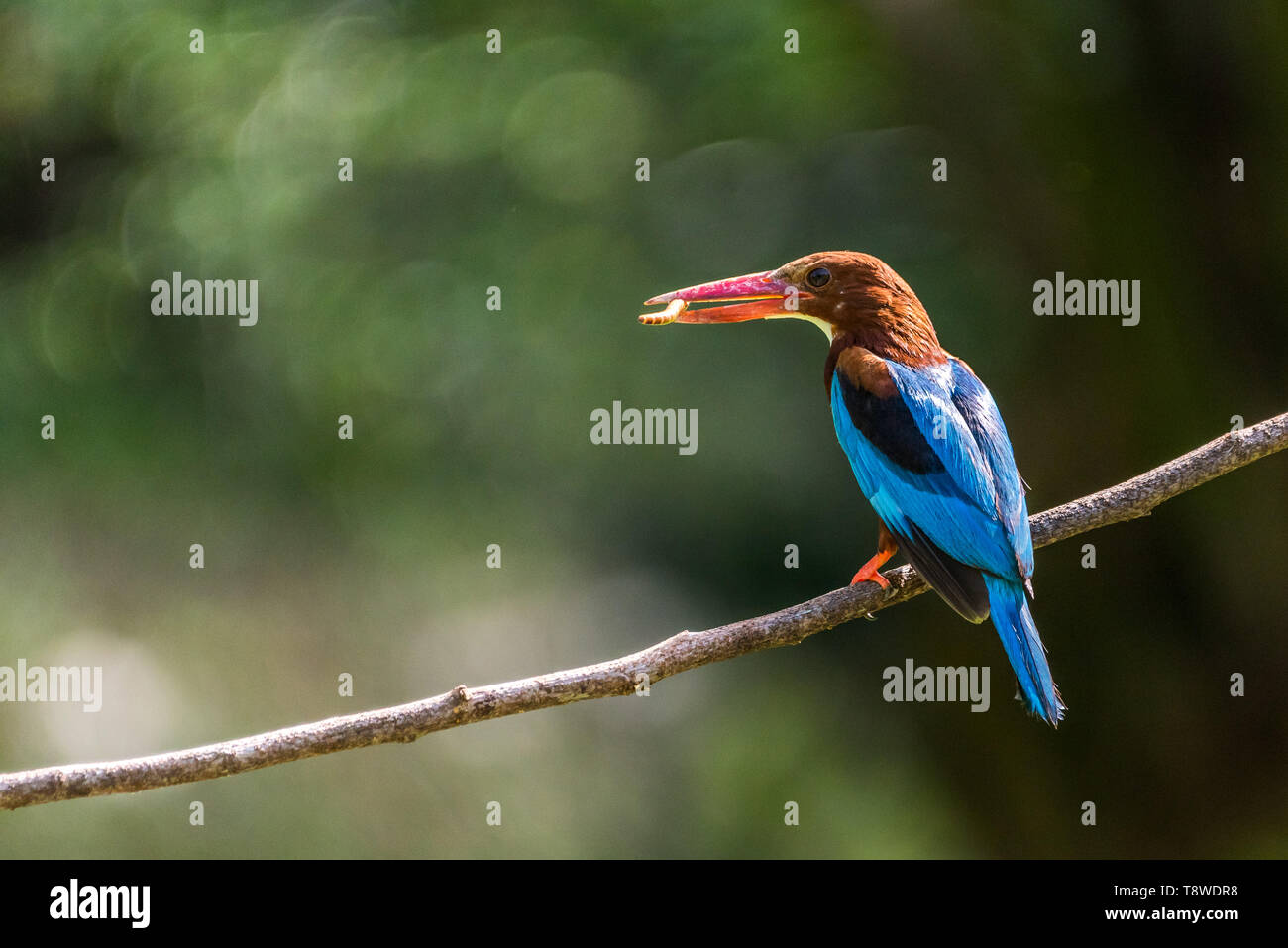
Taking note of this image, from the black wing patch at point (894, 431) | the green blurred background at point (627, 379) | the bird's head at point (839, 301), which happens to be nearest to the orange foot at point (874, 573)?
the black wing patch at point (894, 431)

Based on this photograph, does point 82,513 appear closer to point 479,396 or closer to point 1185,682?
point 479,396

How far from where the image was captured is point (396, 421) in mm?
4879

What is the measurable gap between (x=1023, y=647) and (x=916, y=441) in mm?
511

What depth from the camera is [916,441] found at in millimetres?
2631

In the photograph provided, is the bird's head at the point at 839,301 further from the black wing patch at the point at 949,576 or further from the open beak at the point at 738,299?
the black wing patch at the point at 949,576

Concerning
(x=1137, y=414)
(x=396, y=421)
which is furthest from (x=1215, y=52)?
(x=396, y=421)

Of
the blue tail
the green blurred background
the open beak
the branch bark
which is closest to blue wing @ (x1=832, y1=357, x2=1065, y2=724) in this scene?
the blue tail

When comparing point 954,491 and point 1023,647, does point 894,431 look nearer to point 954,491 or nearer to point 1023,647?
point 954,491

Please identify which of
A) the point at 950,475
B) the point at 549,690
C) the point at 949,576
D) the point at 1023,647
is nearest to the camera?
the point at 549,690

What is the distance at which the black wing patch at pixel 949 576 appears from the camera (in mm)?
2395

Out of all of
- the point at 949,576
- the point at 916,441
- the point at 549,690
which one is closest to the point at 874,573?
the point at 949,576

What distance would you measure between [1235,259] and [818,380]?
4.98 feet

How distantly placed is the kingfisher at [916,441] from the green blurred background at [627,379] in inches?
61.2

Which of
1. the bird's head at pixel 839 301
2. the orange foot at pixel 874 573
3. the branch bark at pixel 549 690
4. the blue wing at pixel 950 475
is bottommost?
the branch bark at pixel 549 690
